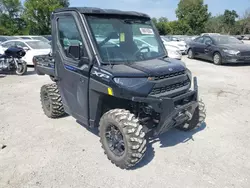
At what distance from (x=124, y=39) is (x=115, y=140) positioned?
4.93 feet

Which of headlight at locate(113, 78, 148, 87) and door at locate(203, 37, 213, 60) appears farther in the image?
door at locate(203, 37, 213, 60)

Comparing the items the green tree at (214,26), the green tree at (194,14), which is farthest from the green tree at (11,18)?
the green tree at (214,26)

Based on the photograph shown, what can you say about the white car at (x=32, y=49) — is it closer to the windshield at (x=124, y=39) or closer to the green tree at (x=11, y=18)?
the windshield at (x=124, y=39)

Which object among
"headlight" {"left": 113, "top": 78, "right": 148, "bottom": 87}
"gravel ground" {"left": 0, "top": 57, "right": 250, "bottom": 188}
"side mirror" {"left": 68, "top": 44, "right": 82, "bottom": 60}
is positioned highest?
"side mirror" {"left": 68, "top": 44, "right": 82, "bottom": 60}

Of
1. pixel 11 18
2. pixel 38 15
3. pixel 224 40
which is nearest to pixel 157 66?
pixel 224 40

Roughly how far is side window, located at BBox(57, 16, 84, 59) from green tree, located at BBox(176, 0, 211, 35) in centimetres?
4903

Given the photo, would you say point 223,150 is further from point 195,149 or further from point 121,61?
point 121,61

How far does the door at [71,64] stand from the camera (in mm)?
3482

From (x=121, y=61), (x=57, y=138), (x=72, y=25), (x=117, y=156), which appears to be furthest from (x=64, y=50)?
(x=117, y=156)

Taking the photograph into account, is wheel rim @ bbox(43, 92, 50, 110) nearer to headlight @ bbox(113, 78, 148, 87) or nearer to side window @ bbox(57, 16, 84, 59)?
side window @ bbox(57, 16, 84, 59)

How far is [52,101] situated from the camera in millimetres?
4695

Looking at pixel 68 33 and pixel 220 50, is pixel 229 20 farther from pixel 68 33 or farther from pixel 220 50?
pixel 68 33

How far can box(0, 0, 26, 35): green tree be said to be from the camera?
47475 mm

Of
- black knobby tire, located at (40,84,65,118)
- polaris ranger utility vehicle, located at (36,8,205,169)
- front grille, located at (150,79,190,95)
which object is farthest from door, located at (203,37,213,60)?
black knobby tire, located at (40,84,65,118)
